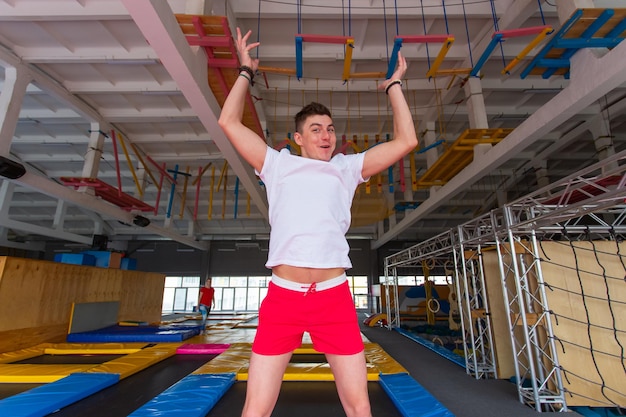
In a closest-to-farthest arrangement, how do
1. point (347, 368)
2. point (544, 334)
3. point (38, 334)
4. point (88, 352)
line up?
1. point (347, 368)
2. point (544, 334)
3. point (88, 352)
4. point (38, 334)

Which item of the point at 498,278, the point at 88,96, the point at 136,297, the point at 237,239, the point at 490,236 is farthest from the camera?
the point at 237,239

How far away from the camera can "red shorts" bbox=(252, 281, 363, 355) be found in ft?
3.67

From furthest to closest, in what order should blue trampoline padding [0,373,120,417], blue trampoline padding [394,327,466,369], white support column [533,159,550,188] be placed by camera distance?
white support column [533,159,550,188], blue trampoline padding [394,327,466,369], blue trampoline padding [0,373,120,417]

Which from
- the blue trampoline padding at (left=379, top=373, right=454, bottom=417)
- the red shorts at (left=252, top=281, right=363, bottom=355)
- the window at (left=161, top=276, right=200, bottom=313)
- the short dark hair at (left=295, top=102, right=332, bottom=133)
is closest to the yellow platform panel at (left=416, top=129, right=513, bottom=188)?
the blue trampoline padding at (left=379, top=373, right=454, bottom=417)

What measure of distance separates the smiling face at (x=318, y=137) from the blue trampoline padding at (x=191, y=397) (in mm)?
2579

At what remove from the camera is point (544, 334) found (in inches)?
145

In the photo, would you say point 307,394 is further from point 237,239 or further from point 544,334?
point 237,239

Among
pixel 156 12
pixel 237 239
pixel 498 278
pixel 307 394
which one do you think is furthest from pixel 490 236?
pixel 237 239

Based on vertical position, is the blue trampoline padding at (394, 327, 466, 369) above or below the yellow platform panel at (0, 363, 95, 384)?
below

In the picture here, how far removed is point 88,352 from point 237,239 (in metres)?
12.4

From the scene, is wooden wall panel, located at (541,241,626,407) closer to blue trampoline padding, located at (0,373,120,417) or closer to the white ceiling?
the white ceiling

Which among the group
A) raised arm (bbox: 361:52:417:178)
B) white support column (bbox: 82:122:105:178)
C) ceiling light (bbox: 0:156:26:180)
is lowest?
raised arm (bbox: 361:52:417:178)

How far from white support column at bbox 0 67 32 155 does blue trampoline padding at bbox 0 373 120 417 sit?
3.96 m

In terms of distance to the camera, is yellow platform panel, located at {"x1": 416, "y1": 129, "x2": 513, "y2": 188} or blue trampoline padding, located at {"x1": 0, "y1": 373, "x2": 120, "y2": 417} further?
yellow platform panel, located at {"x1": 416, "y1": 129, "x2": 513, "y2": 188}
